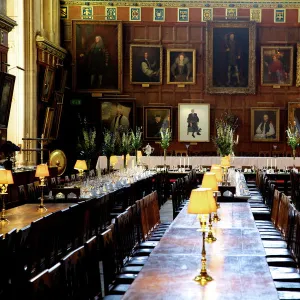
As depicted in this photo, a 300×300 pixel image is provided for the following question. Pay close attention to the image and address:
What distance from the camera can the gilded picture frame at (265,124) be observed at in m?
24.0

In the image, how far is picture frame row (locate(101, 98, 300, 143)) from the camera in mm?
23953

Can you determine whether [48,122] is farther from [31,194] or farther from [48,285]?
[48,285]

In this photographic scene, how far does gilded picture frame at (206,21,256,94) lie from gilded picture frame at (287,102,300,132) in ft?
5.16

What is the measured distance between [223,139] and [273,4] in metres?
10.1

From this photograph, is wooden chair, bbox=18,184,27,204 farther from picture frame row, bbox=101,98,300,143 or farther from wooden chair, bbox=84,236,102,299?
picture frame row, bbox=101,98,300,143

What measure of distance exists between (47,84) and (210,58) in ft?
22.3

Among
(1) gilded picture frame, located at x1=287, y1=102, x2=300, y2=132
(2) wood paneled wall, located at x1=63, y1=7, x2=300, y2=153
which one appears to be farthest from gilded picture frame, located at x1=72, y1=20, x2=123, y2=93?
(1) gilded picture frame, located at x1=287, y1=102, x2=300, y2=132

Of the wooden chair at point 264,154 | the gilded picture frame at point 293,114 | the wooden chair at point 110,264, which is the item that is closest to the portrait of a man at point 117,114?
the wooden chair at point 264,154

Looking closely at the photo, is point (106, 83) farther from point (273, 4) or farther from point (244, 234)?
point (244, 234)

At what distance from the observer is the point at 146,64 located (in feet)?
79.6

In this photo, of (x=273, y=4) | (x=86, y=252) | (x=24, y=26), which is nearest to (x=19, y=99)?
(x=24, y=26)

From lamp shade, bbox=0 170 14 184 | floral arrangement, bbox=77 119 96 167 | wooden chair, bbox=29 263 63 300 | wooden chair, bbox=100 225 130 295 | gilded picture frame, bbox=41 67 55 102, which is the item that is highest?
gilded picture frame, bbox=41 67 55 102

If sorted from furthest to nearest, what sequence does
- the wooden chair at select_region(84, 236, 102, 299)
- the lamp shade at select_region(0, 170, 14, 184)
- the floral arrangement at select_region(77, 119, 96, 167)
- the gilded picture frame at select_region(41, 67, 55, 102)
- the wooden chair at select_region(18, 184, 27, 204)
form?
1. the gilded picture frame at select_region(41, 67, 55, 102)
2. the floral arrangement at select_region(77, 119, 96, 167)
3. the wooden chair at select_region(18, 184, 27, 204)
4. the lamp shade at select_region(0, 170, 14, 184)
5. the wooden chair at select_region(84, 236, 102, 299)

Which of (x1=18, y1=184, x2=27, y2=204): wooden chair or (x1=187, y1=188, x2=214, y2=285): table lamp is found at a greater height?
(x1=187, y1=188, x2=214, y2=285): table lamp
